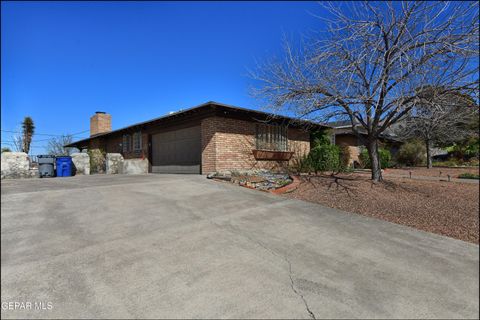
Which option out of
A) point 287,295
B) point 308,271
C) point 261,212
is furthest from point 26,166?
point 261,212

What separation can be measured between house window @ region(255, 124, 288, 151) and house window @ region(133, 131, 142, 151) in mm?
6813

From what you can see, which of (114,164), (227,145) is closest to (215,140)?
(227,145)

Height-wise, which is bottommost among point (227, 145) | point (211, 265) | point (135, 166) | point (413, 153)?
point (211, 265)

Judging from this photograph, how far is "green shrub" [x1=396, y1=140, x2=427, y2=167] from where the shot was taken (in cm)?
1442

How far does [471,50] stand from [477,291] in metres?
4.79

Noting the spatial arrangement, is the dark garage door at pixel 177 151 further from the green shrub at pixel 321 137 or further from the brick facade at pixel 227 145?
the green shrub at pixel 321 137

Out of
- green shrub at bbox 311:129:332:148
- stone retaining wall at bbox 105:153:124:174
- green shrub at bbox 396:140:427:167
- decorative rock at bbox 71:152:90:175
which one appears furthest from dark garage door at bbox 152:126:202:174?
green shrub at bbox 396:140:427:167

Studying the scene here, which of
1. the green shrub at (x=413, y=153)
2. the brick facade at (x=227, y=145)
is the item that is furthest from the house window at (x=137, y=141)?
the green shrub at (x=413, y=153)

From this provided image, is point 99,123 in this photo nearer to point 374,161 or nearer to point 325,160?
point 325,160

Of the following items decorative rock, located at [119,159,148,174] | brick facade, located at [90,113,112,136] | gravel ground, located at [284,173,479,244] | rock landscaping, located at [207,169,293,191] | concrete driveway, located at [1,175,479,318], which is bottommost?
concrete driveway, located at [1,175,479,318]

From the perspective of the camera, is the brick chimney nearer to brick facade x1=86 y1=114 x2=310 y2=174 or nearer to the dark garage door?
the dark garage door

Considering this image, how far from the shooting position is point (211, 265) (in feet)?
9.30

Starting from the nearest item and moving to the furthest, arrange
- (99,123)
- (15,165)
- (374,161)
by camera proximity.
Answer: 1. (15,165)
2. (374,161)
3. (99,123)

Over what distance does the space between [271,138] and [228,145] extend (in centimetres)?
254
